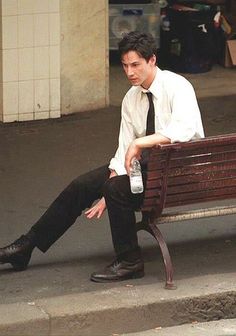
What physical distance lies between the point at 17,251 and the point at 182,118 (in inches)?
47.1

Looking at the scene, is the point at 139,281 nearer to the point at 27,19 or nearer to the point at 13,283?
the point at 13,283

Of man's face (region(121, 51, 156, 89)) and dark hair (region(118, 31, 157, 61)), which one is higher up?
dark hair (region(118, 31, 157, 61))

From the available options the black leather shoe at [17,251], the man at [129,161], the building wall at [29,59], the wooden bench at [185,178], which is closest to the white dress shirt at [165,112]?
the man at [129,161]

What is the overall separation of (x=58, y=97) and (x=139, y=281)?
13.0ft

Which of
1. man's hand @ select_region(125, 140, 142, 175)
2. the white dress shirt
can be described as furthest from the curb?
the white dress shirt

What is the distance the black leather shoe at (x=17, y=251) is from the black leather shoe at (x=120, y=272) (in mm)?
402

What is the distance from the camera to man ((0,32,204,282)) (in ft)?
19.1

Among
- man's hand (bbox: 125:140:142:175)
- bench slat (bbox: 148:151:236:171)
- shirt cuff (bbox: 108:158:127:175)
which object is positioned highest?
man's hand (bbox: 125:140:142:175)

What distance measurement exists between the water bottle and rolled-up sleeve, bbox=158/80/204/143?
23 centimetres

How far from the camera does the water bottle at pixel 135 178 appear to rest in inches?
227

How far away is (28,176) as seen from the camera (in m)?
8.02

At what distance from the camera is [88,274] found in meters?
6.06

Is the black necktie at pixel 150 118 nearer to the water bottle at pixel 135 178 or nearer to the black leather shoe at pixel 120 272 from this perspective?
the water bottle at pixel 135 178

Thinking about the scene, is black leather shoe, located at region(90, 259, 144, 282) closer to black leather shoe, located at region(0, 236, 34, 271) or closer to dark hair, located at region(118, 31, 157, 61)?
black leather shoe, located at region(0, 236, 34, 271)
